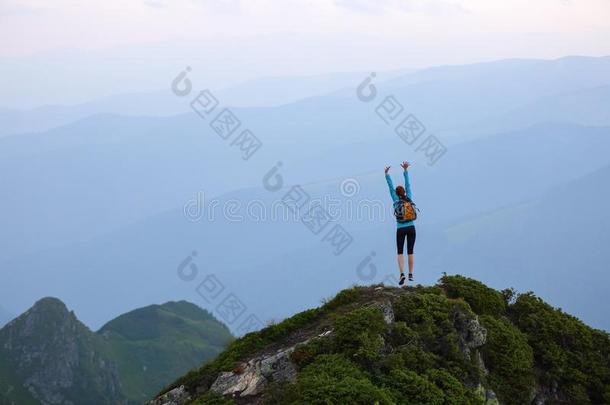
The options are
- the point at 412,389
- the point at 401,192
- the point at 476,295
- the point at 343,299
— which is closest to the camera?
the point at 412,389

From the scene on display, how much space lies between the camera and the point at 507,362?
18062mm

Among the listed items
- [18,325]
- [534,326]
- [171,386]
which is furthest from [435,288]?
[18,325]

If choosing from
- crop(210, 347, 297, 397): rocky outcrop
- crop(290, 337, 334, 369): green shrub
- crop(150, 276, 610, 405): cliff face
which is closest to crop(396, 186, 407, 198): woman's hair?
crop(150, 276, 610, 405): cliff face

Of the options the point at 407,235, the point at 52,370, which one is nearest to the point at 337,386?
the point at 407,235

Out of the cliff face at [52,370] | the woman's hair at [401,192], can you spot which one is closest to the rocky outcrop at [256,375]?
the woman's hair at [401,192]

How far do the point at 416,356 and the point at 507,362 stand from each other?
351 cm

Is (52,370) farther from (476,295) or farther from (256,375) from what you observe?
(256,375)

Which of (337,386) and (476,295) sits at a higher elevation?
(337,386)

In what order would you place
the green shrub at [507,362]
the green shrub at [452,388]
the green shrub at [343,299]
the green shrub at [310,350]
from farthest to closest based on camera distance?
the green shrub at [343,299] → the green shrub at [507,362] → the green shrub at [310,350] → the green shrub at [452,388]

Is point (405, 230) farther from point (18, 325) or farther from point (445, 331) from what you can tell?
point (18, 325)

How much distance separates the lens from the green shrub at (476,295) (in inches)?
792

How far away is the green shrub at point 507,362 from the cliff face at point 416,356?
0.03 m

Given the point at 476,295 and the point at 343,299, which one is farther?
the point at 476,295

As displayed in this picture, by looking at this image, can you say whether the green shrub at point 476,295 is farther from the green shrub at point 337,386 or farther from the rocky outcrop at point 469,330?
the green shrub at point 337,386
